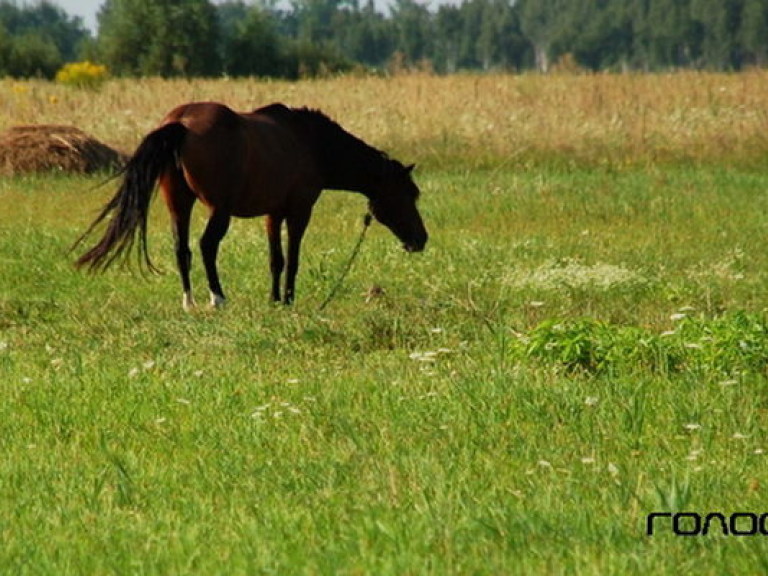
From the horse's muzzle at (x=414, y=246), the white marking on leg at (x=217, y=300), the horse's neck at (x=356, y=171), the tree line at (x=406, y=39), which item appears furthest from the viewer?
the tree line at (x=406, y=39)

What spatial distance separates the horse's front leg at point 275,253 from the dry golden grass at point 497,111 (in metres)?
11.8

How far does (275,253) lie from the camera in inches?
521

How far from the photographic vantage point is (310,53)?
253 ft

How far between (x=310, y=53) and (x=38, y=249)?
2483 inches

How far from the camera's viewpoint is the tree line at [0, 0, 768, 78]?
214 feet

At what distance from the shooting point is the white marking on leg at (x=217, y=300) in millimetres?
12297

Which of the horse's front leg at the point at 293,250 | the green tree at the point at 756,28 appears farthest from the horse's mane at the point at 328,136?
the green tree at the point at 756,28

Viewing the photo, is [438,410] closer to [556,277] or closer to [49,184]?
[556,277]

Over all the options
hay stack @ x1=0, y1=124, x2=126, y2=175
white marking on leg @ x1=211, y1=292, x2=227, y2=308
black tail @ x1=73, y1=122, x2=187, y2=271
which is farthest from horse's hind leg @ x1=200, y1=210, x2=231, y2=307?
hay stack @ x1=0, y1=124, x2=126, y2=175

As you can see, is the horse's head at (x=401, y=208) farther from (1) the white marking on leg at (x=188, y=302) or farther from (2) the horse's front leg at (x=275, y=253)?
(1) the white marking on leg at (x=188, y=302)

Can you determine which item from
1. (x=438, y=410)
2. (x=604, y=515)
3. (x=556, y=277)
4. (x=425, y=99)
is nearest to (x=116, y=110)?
(x=425, y=99)

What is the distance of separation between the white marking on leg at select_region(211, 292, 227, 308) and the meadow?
34cm

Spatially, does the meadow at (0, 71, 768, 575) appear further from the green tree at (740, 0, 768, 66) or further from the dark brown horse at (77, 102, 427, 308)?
the green tree at (740, 0, 768, 66)

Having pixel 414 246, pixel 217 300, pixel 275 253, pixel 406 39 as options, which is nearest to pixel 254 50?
pixel 414 246
